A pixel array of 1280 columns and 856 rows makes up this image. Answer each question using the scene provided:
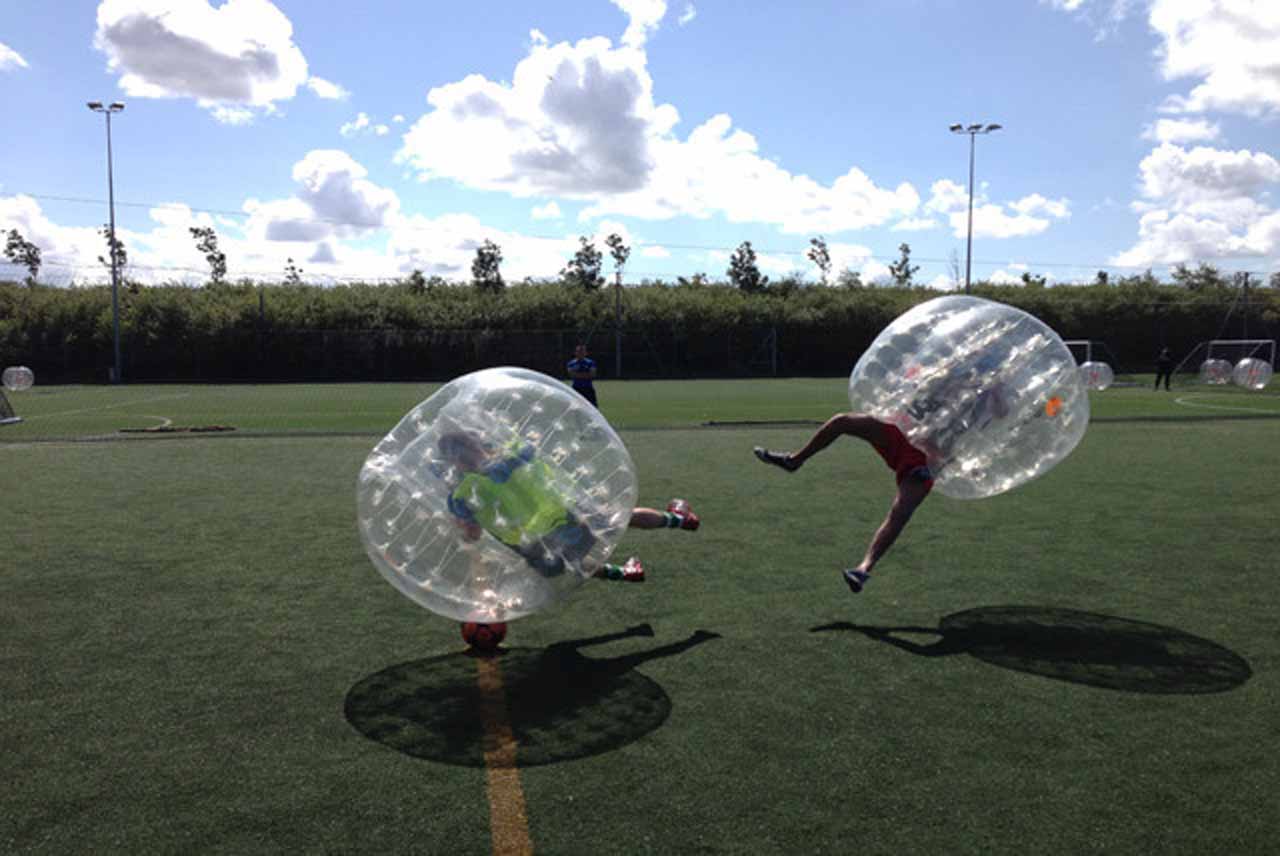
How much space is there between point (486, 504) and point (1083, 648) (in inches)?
138

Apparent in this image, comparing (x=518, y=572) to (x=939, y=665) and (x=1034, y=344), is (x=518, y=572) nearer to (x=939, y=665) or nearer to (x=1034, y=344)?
(x=939, y=665)

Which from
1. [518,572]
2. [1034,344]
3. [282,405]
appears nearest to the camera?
[518,572]

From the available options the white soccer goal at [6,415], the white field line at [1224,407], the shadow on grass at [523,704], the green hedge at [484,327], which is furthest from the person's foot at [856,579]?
the green hedge at [484,327]

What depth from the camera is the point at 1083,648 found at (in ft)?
18.0

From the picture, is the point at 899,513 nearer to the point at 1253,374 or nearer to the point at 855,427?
the point at 855,427

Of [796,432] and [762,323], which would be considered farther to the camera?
[762,323]

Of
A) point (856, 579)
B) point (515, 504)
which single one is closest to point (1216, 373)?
point (856, 579)

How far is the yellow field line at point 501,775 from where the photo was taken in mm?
3418

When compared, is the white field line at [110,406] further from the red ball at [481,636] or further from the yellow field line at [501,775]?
the yellow field line at [501,775]

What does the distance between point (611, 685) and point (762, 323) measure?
156 feet

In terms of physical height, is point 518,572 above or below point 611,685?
above

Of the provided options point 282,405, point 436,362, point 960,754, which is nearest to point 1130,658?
point 960,754

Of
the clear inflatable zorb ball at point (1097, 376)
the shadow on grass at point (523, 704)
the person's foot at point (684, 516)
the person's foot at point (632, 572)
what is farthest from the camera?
the clear inflatable zorb ball at point (1097, 376)

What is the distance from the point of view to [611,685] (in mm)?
4910
